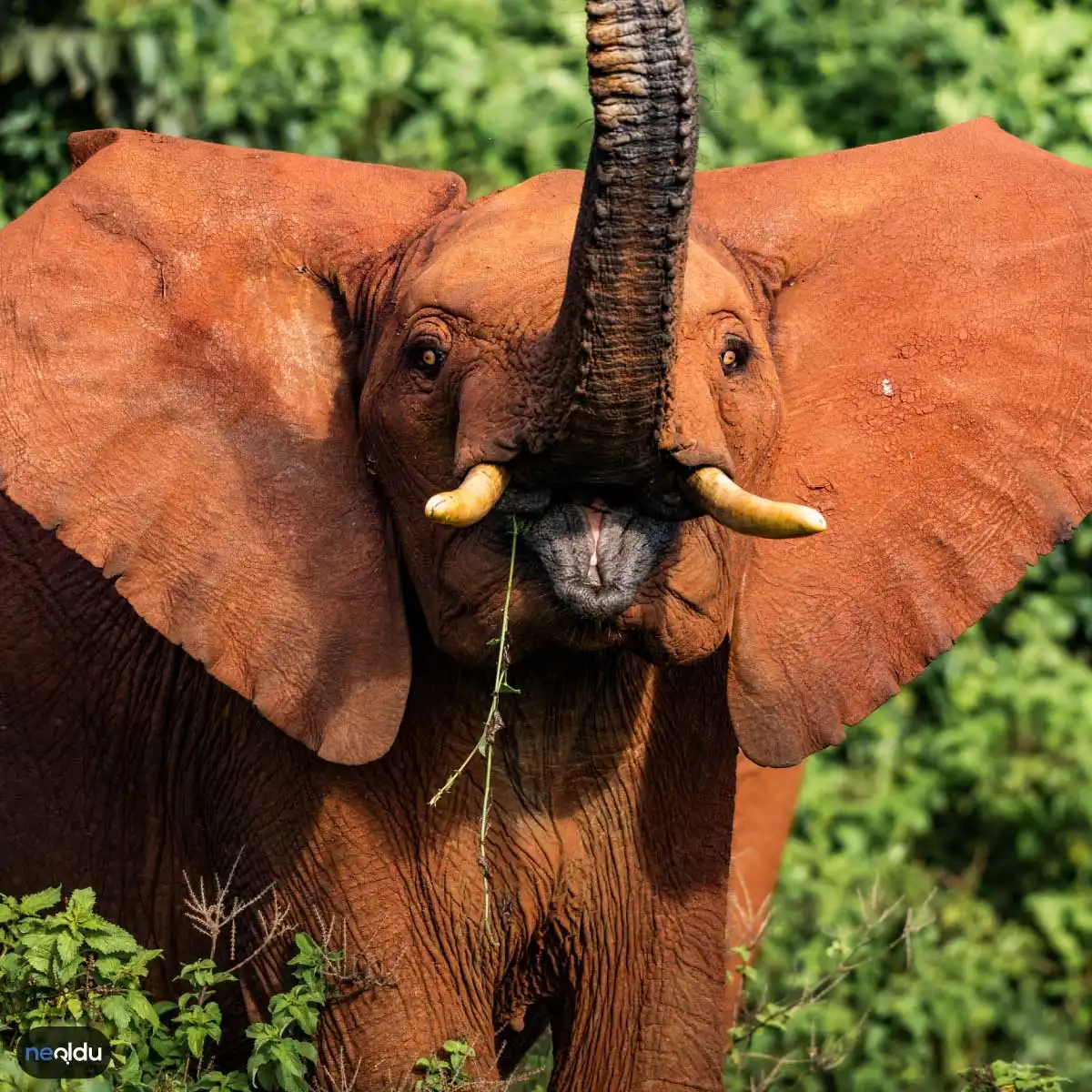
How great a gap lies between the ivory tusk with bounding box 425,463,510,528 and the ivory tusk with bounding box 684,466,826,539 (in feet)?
1.02

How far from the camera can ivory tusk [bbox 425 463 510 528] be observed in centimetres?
401

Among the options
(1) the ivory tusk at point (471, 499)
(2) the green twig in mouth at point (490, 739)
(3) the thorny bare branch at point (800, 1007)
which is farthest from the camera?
(3) the thorny bare branch at point (800, 1007)

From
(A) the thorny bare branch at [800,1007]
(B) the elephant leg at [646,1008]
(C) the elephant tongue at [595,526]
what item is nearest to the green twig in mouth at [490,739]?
(C) the elephant tongue at [595,526]

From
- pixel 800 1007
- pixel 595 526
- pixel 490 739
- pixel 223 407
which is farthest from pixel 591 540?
pixel 800 1007

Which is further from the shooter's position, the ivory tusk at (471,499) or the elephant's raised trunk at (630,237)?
the ivory tusk at (471,499)

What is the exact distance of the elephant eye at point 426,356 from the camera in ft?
14.8

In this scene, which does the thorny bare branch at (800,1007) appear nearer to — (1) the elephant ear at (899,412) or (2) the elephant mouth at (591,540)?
(1) the elephant ear at (899,412)

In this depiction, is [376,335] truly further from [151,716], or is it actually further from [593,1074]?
[593,1074]

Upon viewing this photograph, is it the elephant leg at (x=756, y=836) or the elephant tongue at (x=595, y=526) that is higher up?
the elephant tongue at (x=595, y=526)

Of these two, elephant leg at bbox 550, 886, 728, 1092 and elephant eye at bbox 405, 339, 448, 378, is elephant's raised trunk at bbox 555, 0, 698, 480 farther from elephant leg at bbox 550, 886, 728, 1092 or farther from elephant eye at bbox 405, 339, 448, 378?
elephant leg at bbox 550, 886, 728, 1092

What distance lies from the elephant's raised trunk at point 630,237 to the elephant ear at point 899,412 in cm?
80

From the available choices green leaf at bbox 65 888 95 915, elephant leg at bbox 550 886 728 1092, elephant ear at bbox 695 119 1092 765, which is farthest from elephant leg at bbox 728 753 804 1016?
green leaf at bbox 65 888 95 915

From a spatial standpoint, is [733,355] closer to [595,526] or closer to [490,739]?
[595,526]

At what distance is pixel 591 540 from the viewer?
4.26 metres
